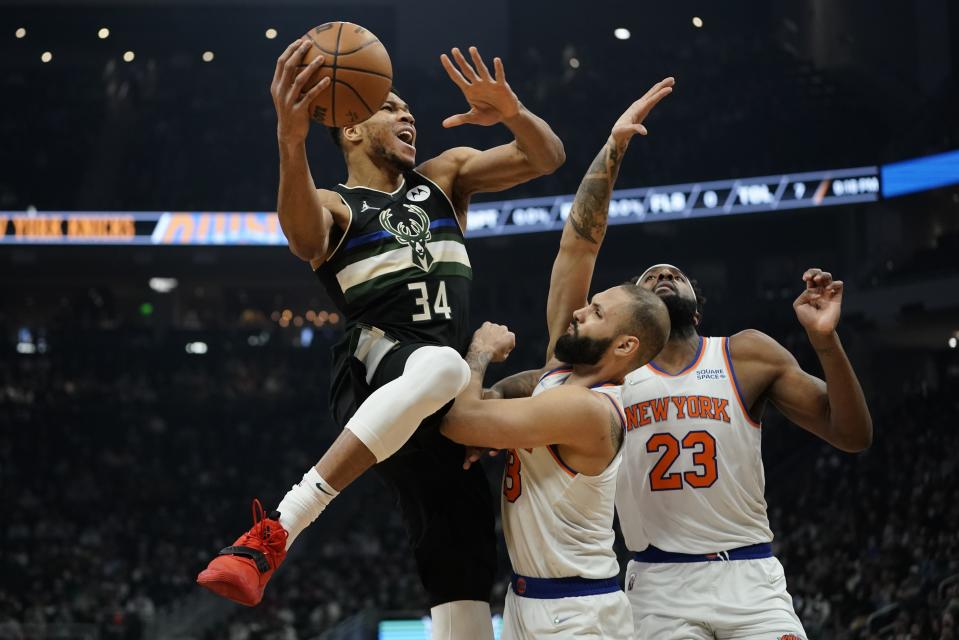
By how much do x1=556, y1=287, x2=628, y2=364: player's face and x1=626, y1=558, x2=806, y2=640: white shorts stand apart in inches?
38.3

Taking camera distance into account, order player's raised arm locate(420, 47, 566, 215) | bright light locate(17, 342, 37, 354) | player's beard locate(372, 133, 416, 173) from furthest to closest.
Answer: bright light locate(17, 342, 37, 354)
player's beard locate(372, 133, 416, 173)
player's raised arm locate(420, 47, 566, 215)

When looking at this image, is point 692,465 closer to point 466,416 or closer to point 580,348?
point 580,348

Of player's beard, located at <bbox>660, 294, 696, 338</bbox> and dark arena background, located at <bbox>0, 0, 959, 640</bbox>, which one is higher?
dark arena background, located at <bbox>0, 0, 959, 640</bbox>

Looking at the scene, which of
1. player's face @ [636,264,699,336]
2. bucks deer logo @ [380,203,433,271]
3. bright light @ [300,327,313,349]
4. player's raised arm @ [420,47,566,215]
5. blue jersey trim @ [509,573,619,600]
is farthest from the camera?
bright light @ [300,327,313,349]

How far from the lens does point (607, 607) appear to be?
3.81 m

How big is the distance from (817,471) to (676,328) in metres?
13.0

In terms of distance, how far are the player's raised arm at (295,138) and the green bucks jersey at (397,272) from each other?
266 mm

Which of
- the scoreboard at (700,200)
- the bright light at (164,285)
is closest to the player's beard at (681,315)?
the scoreboard at (700,200)

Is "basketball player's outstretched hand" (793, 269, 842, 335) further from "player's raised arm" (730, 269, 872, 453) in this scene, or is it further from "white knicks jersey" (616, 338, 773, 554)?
"white knicks jersey" (616, 338, 773, 554)

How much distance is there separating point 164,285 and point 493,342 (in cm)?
2520

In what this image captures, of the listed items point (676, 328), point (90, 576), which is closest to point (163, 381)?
point (90, 576)

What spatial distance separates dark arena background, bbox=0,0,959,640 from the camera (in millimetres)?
17219

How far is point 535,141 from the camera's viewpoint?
4.28 meters

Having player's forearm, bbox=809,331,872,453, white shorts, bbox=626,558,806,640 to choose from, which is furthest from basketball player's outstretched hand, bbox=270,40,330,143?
white shorts, bbox=626,558,806,640
